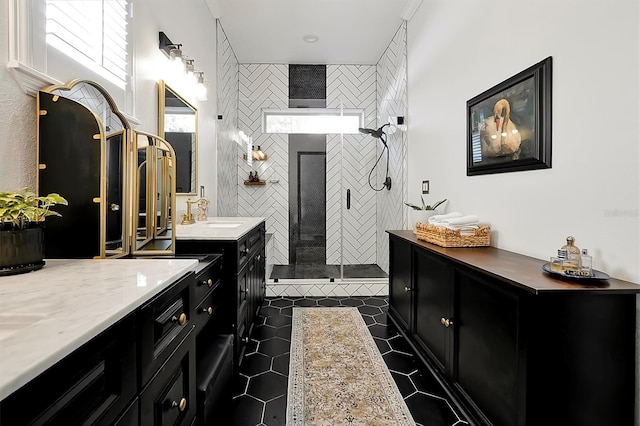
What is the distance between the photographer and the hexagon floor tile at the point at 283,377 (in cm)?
161

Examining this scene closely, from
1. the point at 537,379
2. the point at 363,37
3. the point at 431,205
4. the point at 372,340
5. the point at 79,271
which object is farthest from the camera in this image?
the point at 363,37

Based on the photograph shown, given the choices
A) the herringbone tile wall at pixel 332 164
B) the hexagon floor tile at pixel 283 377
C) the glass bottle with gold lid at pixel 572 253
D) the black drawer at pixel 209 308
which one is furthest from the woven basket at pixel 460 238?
the herringbone tile wall at pixel 332 164

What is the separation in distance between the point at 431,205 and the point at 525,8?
154 centimetres

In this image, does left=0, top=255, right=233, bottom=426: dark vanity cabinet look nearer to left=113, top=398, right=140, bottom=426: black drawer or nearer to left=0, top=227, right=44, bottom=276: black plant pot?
left=113, top=398, right=140, bottom=426: black drawer

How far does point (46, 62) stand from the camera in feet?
3.80

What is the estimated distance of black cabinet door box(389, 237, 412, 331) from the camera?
232cm

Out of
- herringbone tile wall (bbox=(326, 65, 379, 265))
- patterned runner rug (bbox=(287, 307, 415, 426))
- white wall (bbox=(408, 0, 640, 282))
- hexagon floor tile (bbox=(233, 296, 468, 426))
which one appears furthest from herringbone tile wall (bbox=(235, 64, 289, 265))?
white wall (bbox=(408, 0, 640, 282))

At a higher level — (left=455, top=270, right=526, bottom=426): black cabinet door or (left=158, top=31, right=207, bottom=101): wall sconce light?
(left=158, top=31, right=207, bottom=101): wall sconce light

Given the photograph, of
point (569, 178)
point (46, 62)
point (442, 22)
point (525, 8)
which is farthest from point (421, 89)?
point (46, 62)

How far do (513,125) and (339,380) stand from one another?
5.74ft

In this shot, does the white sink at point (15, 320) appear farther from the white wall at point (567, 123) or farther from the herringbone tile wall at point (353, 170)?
the herringbone tile wall at point (353, 170)

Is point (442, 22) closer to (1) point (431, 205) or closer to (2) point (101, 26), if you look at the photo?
(1) point (431, 205)

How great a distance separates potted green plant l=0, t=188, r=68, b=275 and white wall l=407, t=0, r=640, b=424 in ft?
6.37

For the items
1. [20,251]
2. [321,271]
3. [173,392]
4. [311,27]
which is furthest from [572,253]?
[311,27]
